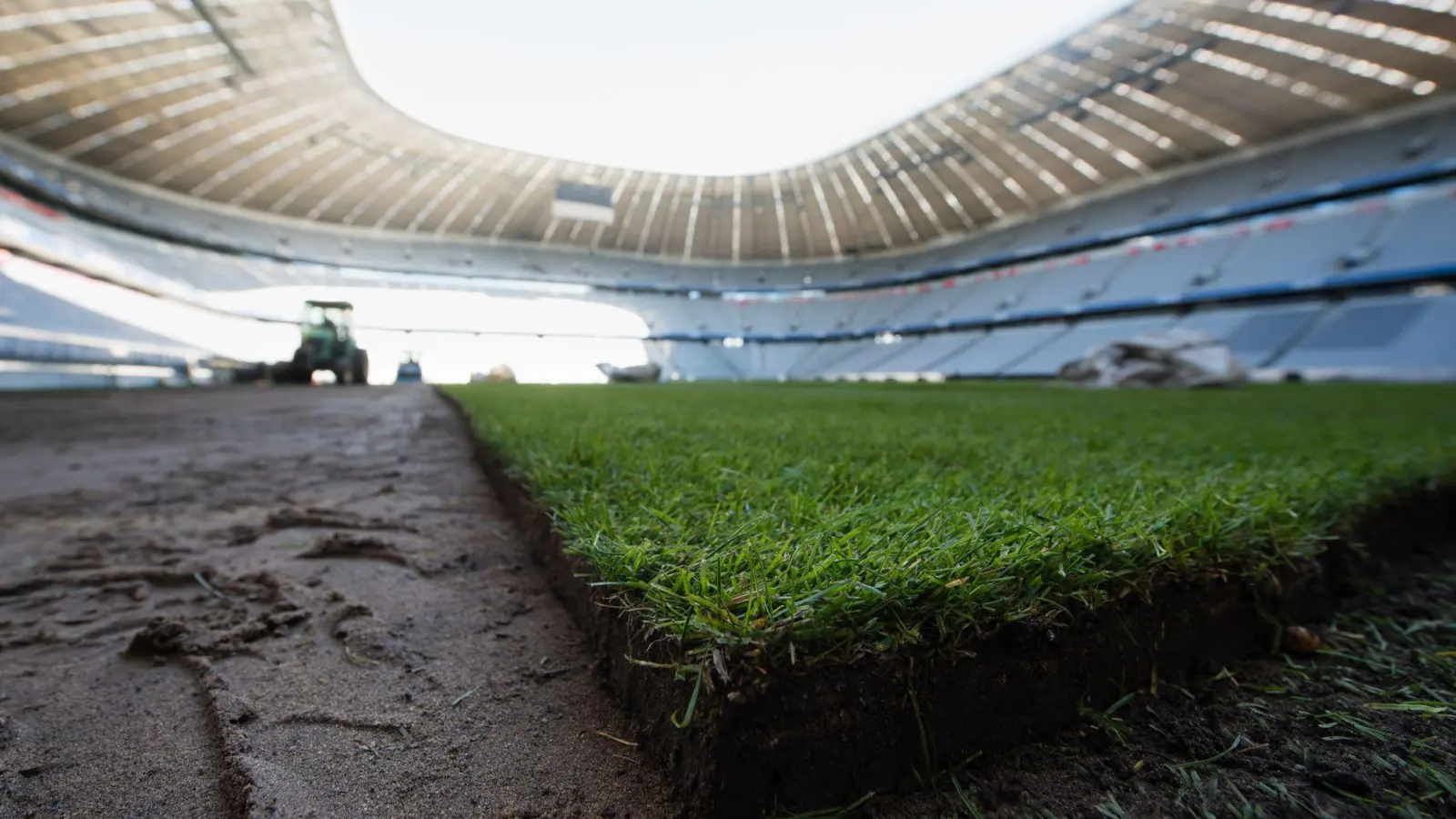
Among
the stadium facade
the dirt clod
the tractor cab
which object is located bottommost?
the dirt clod

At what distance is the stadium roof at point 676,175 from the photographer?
1595 cm

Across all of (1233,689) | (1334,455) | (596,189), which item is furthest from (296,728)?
(596,189)

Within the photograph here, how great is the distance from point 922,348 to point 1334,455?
29135 millimetres

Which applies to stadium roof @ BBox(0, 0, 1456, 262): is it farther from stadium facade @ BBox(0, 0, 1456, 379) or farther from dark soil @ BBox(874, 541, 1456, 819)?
dark soil @ BBox(874, 541, 1456, 819)

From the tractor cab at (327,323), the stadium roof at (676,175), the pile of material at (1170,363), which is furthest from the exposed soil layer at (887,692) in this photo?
the stadium roof at (676,175)

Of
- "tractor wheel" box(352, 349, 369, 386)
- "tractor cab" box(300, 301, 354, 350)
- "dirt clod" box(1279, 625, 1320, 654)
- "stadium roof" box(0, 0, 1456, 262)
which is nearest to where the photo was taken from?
"dirt clod" box(1279, 625, 1320, 654)

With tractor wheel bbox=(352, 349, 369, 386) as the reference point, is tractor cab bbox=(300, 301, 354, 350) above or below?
above

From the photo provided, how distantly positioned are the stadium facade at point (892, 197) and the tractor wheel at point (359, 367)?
828cm

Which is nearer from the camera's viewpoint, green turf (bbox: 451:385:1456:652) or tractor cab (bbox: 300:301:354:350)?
green turf (bbox: 451:385:1456:652)

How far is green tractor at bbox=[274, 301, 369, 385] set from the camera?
44.7ft

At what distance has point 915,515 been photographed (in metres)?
1.16

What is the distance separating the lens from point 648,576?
938 mm

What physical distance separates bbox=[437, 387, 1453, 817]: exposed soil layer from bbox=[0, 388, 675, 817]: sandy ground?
85mm

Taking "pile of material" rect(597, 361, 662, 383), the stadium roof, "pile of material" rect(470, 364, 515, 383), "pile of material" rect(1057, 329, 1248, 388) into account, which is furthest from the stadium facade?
"pile of material" rect(597, 361, 662, 383)
